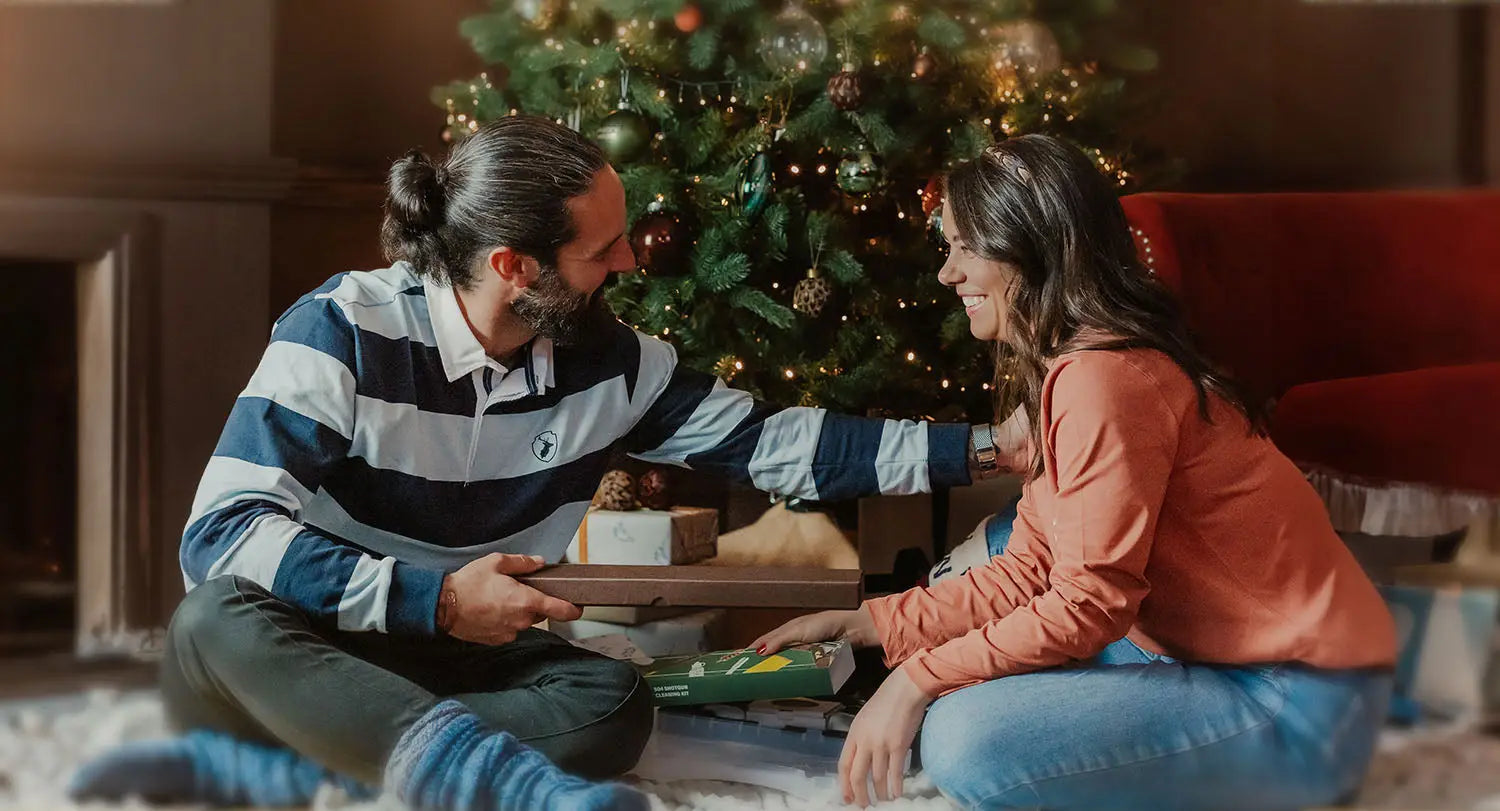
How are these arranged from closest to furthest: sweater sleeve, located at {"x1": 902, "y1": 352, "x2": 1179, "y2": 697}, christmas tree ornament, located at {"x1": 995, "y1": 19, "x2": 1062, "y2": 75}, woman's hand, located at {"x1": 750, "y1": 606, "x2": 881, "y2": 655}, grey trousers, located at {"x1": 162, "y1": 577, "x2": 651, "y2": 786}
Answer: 1. sweater sleeve, located at {"x1": 902, "y1": 352, "x2": 1179, "y2": 697}
2. grey trousers, located at {"x1": 162, "y1": 577, "x2": 651, "y2": 786}
3. woman's hand, located at {"x1": 750, "y1": 606, "x2": 881, "y2": 655}
4. christmas tree ornament, located at {"x1": 995, "y1": 19, "x2": 1062, "y2": 75}

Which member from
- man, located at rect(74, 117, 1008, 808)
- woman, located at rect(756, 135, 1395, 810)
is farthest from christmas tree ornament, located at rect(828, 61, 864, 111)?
woman, located at rect(756, 135, 1395, 810)

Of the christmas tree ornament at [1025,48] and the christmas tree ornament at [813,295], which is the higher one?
the christmas tree ornament at [1025,48]

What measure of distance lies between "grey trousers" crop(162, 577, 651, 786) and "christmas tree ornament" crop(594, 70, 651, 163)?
564 mm

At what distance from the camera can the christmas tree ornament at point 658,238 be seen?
1253mm

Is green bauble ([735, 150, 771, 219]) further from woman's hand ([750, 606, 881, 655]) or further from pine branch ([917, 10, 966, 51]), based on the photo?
woman's hand ([750, 606, 881, 655])

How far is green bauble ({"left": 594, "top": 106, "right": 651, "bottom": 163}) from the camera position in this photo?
4.14 ft

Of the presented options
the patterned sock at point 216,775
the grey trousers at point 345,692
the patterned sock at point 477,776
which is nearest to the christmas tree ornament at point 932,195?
the grey trousers at point 345,692

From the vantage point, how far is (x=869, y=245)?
4.46ft

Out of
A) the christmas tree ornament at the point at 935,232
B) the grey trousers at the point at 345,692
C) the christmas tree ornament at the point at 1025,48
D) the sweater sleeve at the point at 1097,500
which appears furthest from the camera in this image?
the christmas tree ornament at the point at 1025,48

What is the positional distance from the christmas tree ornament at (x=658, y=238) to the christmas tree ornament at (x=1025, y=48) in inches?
16.0

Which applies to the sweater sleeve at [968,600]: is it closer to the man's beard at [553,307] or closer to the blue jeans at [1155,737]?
the blue jeans at [1155,737]

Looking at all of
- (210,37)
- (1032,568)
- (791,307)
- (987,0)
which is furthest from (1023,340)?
(210,37)

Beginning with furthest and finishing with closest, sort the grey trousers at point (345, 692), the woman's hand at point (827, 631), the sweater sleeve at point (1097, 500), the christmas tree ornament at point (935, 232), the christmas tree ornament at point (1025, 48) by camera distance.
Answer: the christmas tree ornament at point (1025, 48), the christmas tree ornament at point (935, 232), the woman's hand at point (827, 631), the grey trousers at point (345, 692), the sweater sleeve at point (1097, 500)

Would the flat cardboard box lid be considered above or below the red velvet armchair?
below
